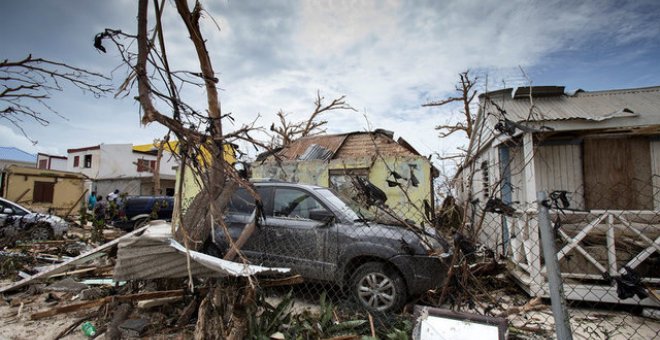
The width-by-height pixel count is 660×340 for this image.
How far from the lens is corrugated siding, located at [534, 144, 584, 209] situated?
6961 mm

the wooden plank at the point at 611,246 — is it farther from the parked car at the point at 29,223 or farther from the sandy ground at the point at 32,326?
the parked car at the point at 29,223

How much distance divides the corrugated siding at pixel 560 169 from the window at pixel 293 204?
197 inches

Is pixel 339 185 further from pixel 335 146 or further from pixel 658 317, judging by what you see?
pixel 658 317

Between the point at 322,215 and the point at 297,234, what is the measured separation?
468 millimetres

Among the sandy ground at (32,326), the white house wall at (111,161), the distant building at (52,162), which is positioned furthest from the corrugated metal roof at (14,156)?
the sandy ground at (32,326)

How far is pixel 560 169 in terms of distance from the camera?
7039 millimetres

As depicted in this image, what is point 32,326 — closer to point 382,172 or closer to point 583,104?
point 382,172

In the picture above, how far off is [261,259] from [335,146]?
891cm

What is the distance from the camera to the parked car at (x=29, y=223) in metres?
8.87

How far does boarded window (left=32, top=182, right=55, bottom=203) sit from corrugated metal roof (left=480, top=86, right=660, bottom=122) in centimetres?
2553

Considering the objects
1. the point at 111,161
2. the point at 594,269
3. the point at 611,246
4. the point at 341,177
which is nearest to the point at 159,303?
the point at 611,246

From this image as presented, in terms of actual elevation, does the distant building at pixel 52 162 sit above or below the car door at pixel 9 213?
above

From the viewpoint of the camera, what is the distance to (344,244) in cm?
448

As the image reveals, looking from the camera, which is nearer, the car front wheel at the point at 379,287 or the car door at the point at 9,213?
the car front wheel at the point at 379,287
